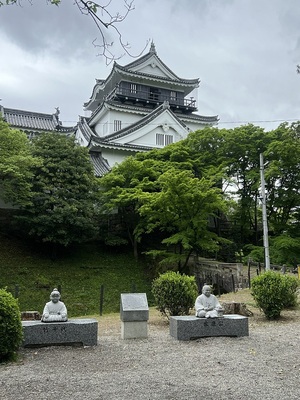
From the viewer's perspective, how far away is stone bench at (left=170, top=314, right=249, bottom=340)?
8.44 metres

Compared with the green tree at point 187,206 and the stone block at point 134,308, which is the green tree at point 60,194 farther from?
the stone block at point 134,308

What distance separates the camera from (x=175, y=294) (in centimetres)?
1062

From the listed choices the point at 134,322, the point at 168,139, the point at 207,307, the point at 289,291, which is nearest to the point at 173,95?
the point at 168,139

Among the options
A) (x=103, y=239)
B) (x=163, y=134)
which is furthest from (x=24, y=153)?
(x=163, y=134)

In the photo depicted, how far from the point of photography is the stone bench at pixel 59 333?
25.0 feet

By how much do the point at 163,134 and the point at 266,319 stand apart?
24.5 metres

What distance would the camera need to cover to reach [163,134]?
110 ft

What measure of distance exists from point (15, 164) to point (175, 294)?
1370 centimetres

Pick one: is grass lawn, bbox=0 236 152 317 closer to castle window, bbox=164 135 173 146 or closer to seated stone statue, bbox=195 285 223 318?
seated stone statue, bbox=195 285 223 318

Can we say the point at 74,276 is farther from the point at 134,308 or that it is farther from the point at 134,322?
the point at 134,322

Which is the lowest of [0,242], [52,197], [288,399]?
[288,399]

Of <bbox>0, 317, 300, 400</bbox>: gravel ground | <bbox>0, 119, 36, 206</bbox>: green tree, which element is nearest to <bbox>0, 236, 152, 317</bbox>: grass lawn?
<bbox>0, 119, 36, 206</bbox>: green tree

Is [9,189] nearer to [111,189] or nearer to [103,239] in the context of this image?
[111,189]

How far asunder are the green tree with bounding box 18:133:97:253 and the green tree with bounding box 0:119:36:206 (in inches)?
28.0
